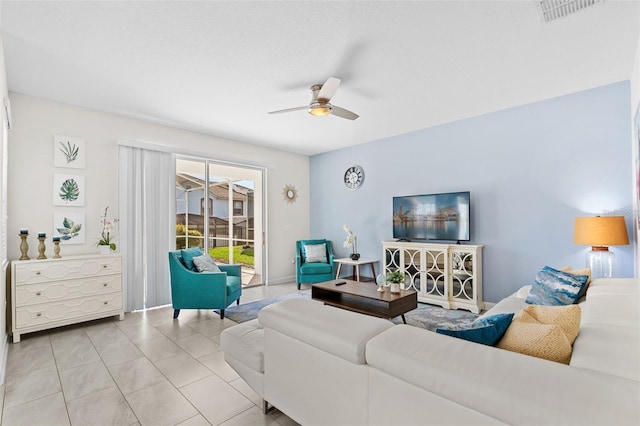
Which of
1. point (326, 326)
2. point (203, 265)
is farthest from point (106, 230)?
point (326, 326)

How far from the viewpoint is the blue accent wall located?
10.4 feet

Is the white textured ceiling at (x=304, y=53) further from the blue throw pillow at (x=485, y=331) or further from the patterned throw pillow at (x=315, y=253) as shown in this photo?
the patterned throw pillow at (x=315, y=253)

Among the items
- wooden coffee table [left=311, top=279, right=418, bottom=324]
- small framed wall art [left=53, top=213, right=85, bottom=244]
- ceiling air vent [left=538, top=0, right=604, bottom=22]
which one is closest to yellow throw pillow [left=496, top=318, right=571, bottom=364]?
wooden coffee table [left=311, top=279, right=418, bottom=324]

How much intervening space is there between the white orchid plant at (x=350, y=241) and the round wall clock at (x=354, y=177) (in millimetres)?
752

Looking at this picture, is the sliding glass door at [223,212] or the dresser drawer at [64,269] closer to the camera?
the dresser drawer at [64,269]

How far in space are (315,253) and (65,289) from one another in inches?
133

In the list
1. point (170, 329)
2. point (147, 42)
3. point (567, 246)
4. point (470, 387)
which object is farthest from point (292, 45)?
point (567, 246)

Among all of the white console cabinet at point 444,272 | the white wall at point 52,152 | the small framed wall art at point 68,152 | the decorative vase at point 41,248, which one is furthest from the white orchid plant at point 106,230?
the white console cabinet at point 444,272

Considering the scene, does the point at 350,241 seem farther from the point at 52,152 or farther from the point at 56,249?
the point at 52,152

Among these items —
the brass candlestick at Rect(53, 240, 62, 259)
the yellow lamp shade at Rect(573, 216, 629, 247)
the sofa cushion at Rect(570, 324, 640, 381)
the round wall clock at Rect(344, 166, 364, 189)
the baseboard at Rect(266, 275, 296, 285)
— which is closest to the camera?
the sofa cushion at Rect(570, 324, 640, 381)

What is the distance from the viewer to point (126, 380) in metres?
2.24

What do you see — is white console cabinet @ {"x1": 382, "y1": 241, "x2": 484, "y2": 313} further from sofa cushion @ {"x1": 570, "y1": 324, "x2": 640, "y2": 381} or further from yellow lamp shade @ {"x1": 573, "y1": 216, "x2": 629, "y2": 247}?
sofa cushion @ {"x1": 570, "y1": 324, "x2": 640, "y2": 381}

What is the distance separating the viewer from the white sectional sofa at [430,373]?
807 mm

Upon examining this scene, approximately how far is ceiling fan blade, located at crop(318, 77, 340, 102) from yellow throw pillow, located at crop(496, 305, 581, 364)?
2152 millimetres
